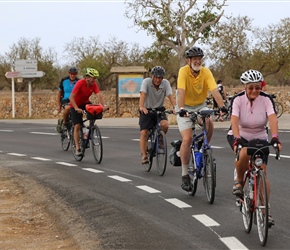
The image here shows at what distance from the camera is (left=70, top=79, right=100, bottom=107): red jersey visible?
14.4m

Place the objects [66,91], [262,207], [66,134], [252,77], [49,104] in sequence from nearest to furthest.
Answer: [262,207], [252,77], [66,91], [66,134], [49,104]

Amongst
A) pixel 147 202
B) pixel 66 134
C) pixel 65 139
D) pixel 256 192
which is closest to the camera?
pixel 256 192

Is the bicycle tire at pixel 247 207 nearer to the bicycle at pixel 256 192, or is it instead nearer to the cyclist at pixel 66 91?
the bicycle at pixel 256 192

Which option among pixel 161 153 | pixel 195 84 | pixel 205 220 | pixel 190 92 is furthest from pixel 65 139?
pixel 205 220

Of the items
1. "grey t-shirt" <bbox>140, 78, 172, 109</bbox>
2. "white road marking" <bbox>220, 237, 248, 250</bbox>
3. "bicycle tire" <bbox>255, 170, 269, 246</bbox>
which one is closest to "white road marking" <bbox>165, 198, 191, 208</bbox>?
"white road marking" <bbox>220, 237, 248, 250</bbox>

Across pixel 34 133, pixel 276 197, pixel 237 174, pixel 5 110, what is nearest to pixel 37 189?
pixel 276 197

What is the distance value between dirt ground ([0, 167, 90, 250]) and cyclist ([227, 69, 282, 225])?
2004mm

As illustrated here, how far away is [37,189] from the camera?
11.7 m

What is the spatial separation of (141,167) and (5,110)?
116ft

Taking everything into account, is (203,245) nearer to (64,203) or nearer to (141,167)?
(64,203)

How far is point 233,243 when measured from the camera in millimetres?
7160

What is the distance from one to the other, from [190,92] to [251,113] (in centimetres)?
249

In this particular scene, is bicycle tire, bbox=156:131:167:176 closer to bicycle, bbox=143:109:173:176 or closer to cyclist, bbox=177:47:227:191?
bicycle, bbox=143:109:173:176

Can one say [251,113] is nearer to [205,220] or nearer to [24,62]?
[205,220]
